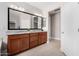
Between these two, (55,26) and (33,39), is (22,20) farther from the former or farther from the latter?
(55,26)

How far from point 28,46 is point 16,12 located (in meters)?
1.56

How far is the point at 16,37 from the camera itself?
12.3 feet

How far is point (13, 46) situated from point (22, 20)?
5.20ft

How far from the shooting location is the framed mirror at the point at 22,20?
4.10 meters

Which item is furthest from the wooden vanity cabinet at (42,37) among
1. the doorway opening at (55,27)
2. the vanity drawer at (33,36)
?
the doorway opening at (55,27)

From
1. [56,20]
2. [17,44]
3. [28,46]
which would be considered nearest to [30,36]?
[28,46]

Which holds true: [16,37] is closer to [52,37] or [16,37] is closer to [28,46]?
[28,46]

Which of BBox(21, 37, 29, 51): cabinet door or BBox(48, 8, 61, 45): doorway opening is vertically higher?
BBox(48, 8, 61, 45): doorway opening

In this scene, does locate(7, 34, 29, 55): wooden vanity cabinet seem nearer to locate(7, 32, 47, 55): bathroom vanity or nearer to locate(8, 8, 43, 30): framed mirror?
locate(7, 32, 47, 55): bathroom vanity

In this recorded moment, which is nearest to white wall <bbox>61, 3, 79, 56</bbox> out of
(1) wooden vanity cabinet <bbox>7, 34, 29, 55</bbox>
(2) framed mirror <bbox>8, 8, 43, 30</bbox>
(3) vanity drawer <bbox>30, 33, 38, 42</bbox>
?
(1) wooden vanity cabinet <bbox>7, 34, 29, 55</bbox>

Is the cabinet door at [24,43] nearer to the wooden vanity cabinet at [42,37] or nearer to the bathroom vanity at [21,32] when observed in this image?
the bathroom vanity at [21,32]

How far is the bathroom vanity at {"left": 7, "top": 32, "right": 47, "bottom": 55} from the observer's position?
3.50 meters

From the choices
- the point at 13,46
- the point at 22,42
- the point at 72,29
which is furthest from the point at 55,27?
the point at 72,29

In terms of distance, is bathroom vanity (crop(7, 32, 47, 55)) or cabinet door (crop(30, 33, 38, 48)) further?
cabinet door (crop(30, 33, 38, 48))
